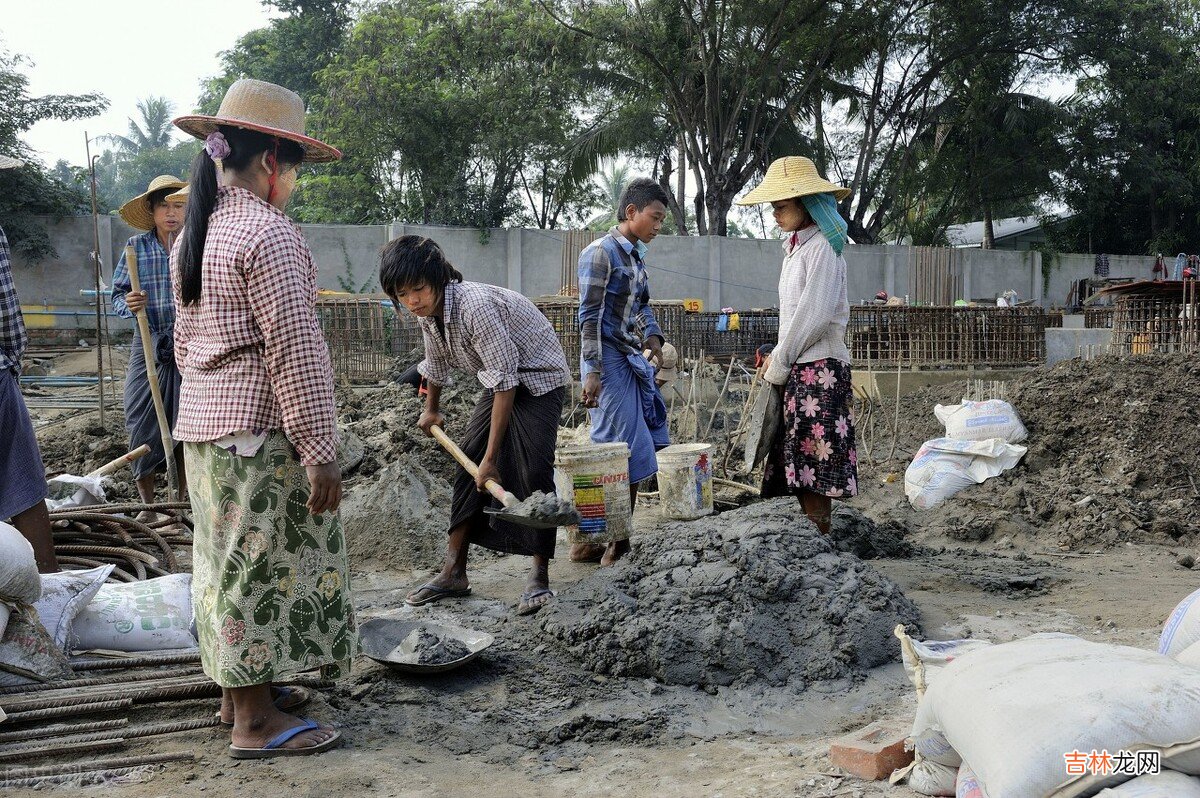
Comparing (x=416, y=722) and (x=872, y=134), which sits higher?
(x=872, y=134)

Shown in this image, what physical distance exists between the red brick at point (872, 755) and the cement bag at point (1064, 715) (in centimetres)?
42

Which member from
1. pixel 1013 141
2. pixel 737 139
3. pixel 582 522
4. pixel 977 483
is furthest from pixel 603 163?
pixel 582 522

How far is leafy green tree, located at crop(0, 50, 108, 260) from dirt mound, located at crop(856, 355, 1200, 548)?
50.2ft

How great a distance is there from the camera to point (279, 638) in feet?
8.82

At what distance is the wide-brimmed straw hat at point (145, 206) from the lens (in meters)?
5.05

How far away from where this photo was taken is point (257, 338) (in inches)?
103

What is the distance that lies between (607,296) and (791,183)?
100 centimetres

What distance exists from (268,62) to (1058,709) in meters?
29.5

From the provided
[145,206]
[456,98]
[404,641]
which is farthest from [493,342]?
[456,98]

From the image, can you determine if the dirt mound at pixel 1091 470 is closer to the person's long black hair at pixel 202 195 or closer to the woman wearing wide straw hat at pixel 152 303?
the woman wearing wide straw hat at pixel 152 303

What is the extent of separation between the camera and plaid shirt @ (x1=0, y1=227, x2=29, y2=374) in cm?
366

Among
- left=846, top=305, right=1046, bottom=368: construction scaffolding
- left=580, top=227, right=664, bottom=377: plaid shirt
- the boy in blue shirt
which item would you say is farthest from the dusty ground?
left=846, top=305, right=1046, bottom=368: construction scaffolding

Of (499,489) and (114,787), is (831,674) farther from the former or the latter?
(114,787)

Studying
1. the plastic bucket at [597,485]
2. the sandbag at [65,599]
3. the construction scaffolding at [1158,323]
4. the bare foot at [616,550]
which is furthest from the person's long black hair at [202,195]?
the construction scaffolding at [1158,323]
